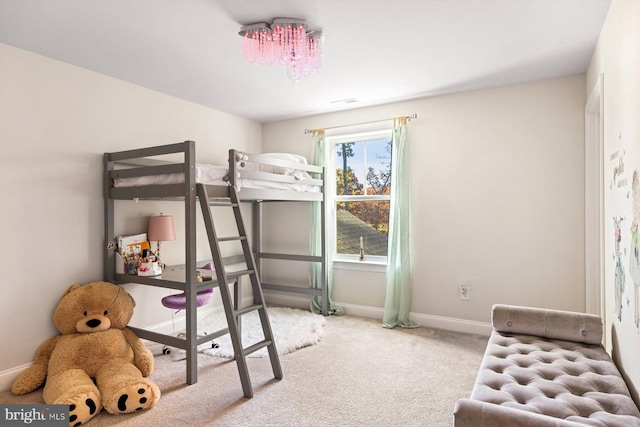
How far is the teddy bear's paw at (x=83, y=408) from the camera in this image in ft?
6.75

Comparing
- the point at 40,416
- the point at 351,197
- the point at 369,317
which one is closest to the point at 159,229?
the point at 40,416

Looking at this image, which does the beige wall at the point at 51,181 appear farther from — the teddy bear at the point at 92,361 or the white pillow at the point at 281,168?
the white pillow at the point at 281,168

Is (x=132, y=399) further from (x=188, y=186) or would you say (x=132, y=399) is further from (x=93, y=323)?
(x=188, y=186)

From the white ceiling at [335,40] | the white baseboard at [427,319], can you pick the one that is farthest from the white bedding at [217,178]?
the white baseboard at [427,319]

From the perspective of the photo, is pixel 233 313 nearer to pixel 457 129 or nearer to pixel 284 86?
pixel 284 86

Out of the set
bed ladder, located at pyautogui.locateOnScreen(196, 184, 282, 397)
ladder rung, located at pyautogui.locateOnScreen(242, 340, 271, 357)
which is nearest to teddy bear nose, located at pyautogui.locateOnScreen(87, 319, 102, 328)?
bed ladder, located at pyautogui.locateOnScreen(196, 184, 282, 397)

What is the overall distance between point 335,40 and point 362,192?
208 cm

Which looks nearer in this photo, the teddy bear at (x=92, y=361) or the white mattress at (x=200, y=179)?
the teddy bear at (x=92, y=361)

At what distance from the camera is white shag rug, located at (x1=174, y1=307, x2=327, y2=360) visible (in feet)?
10.4

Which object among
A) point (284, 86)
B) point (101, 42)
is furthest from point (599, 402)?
point (101, 42)

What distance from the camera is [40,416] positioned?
208cm

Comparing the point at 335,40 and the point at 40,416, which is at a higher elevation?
the point at 335,40

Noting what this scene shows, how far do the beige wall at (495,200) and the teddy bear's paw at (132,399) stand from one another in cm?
245

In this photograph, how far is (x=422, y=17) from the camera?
2.21 m
